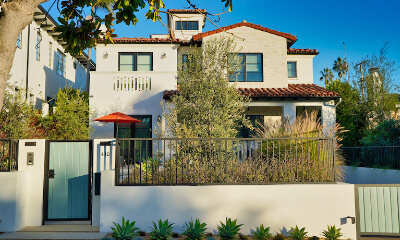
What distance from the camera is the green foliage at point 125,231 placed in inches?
259

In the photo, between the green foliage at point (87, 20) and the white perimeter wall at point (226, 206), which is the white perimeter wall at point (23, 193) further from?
the green foliage at point (87, 20)

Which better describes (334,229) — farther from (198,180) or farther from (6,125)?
(6,125)

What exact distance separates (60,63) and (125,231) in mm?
15822

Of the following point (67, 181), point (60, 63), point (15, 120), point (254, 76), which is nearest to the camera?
point (67, 181)

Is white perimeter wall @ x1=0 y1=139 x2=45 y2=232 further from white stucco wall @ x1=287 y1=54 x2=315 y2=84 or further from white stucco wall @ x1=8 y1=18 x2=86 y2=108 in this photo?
white stucco wall @ x1=287 y1=54 x2=315 y2=84

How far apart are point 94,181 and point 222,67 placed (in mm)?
5601

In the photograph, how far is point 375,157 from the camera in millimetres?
12211

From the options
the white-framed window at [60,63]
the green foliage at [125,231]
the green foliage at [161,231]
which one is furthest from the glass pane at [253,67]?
the green foliage at [125,231]

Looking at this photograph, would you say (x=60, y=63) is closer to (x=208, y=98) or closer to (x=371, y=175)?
(x=208, y=98)

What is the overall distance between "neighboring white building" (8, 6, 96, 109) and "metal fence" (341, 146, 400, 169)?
11896 mm

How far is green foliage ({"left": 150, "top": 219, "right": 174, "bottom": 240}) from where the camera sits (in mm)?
6586

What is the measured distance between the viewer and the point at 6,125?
11070 mm

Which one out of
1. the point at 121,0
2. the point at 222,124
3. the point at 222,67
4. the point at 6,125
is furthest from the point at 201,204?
the point at 6,125

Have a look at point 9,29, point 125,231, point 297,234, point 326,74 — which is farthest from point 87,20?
point 326,74
